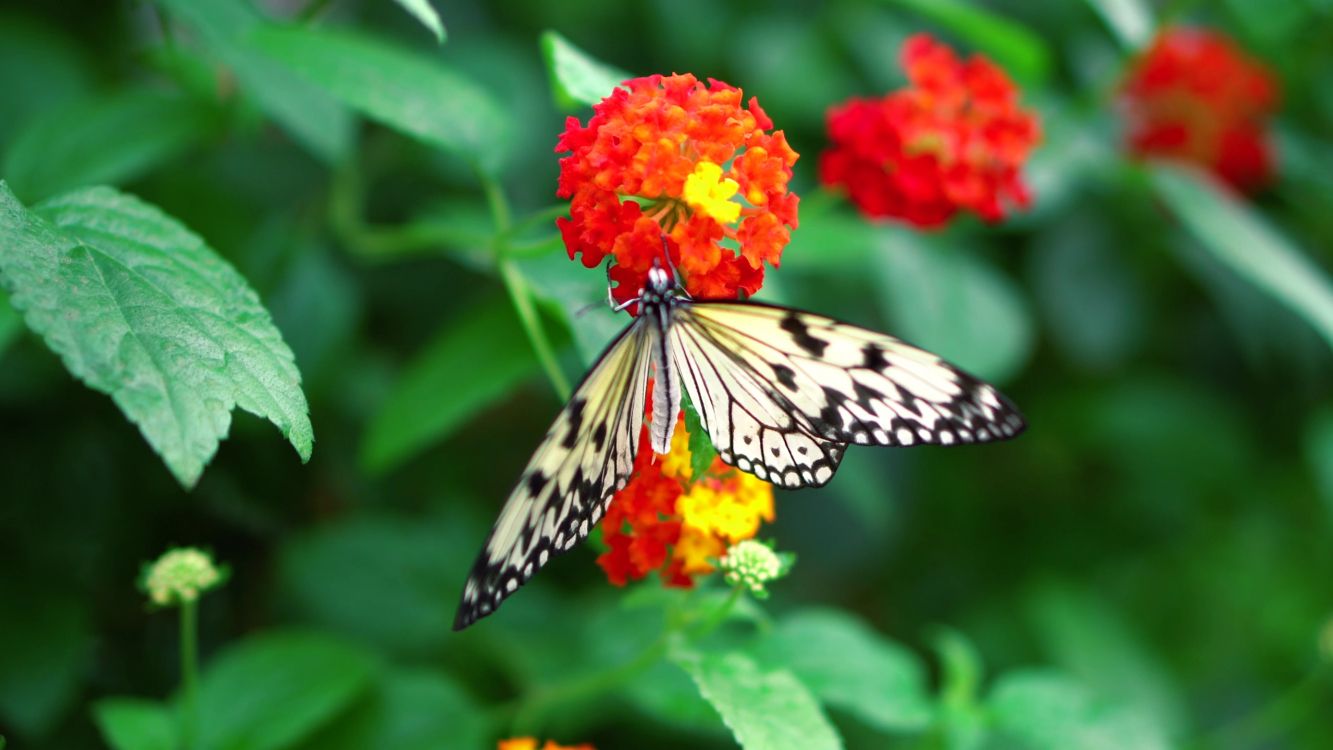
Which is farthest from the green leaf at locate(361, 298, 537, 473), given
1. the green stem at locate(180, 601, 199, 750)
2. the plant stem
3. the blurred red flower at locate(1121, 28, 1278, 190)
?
the blurred red flower at locate(1121, 28, 1278, 190)

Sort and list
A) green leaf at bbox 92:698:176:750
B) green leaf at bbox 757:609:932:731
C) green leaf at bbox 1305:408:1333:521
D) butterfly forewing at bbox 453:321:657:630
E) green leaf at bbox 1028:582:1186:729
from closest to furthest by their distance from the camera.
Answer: butterfly forewing at bbox 453:321:657:630 → green leaf at bbox 92:698:176:750 → green leaf at bbox 757:609:932:731 → green leaf at bbox 1305:408:1333:521 → green leaf at bbox 1028:582:1186:729

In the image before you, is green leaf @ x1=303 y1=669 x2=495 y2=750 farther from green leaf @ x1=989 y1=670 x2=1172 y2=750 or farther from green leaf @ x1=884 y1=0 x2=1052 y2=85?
green leaf @ x1=884 y1=0 x2=1052 y2=85

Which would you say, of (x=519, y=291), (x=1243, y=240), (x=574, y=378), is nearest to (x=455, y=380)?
(x=574, y=378)

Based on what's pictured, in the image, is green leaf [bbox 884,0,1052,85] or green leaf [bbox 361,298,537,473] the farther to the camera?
green leaf [bbox 884,0,1052,85]

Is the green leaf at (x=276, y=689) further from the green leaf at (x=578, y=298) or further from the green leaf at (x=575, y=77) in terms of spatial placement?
the green leaf at (x=575, y=77)

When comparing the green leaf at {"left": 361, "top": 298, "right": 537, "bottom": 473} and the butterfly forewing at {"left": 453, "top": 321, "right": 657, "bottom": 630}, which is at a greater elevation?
the green leaf at {"left": 361, "top": 298, "right": 537, "bottom": 473}

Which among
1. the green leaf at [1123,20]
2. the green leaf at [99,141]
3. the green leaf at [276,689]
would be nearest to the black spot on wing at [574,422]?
the green leaf at [276,689]

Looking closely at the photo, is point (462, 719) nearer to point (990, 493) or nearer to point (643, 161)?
point (643, 161)
